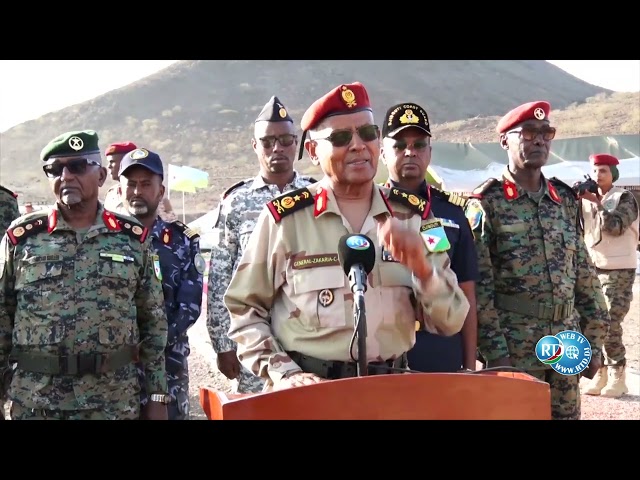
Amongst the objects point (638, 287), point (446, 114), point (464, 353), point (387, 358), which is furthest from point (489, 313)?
point (446, 114)

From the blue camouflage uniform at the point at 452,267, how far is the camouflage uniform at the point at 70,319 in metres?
1.30

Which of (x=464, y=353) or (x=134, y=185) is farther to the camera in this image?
(x=134, y=185)

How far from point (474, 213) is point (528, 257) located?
383 millimetres

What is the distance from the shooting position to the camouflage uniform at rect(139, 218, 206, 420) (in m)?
4.56

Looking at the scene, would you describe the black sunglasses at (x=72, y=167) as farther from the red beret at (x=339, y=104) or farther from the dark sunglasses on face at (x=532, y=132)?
the dark sunglasses on face at (x=532, y=132)

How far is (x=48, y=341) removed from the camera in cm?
352

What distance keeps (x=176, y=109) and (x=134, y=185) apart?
65.0m

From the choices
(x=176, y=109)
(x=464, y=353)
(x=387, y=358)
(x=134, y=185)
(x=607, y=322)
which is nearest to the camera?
(x=387, y=358)

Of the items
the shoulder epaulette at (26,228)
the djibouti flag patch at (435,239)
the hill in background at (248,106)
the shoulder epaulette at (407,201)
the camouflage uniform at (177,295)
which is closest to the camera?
the djibouti flag patch at (435,239)

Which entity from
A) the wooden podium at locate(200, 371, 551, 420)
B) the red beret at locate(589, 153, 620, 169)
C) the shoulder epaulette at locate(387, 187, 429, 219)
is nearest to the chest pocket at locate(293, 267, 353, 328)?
the shoulder epaulette at locate(387, 187, 429, 219)

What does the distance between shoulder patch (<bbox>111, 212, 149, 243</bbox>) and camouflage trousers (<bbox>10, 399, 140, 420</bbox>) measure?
0.82 meters

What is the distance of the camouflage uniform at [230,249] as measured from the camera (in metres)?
4.60

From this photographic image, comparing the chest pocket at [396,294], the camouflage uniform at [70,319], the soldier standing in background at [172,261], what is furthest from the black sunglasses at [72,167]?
the chest pocket at [396,294]

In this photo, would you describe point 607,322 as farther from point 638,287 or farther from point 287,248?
point 638,287
